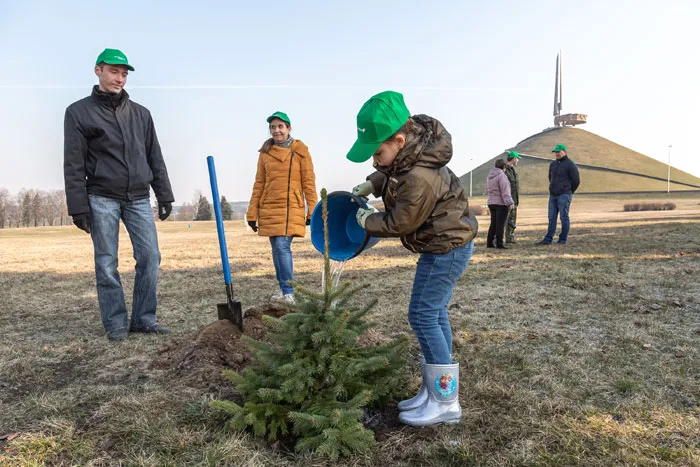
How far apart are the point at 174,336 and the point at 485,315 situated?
3.37 meters

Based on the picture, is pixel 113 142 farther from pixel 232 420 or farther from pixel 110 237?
pixel 232 420

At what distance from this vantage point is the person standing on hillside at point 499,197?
10.5m

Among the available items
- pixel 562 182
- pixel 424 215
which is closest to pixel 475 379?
pixel 424 215

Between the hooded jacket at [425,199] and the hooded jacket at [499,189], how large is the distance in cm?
791

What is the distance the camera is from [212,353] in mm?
3895

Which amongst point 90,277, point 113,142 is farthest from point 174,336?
point 90,277

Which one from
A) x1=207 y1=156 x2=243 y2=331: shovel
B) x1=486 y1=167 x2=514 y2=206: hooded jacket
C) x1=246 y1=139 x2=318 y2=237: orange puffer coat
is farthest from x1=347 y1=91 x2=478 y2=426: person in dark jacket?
x1=486 y1=167 x2=514 y2=206: hooded jacket

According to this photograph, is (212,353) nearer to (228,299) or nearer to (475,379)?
(228,299)

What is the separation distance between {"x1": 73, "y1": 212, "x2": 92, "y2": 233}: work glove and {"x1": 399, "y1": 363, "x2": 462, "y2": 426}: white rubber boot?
338 cm

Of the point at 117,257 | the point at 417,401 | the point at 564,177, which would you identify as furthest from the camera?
the point at 564,177

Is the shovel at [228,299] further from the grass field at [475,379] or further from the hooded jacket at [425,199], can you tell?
the hooded jacket at [425,199]

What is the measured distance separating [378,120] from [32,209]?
299 feet

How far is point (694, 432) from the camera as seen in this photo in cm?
279

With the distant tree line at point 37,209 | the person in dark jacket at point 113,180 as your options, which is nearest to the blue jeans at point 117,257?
the person in dark jacket at point 113,180
